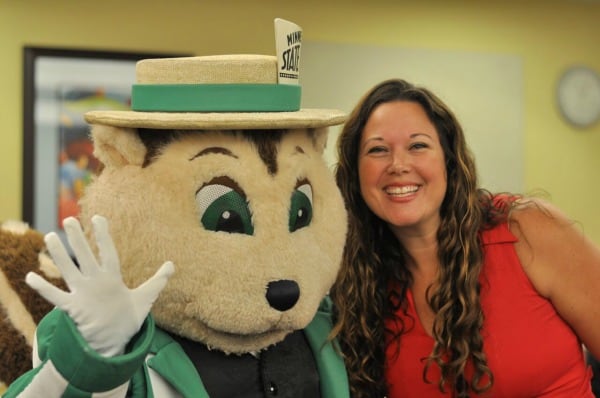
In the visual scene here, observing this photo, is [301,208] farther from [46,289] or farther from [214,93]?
[46,289]

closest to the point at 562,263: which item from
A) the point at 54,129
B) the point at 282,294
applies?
the point at 282,294

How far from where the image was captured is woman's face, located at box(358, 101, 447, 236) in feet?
5.76

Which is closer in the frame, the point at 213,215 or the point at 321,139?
the point at 213,215

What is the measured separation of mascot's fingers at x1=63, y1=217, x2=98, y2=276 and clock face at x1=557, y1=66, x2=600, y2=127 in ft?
14.4

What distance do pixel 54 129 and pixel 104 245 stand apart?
3.08 m

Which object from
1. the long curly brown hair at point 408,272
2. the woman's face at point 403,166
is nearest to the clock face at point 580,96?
the long curly brown hair at point 408,272

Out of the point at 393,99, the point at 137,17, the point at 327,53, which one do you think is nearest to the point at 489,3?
the point at 327,53

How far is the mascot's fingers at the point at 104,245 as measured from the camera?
3.34ft

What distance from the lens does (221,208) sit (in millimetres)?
1264

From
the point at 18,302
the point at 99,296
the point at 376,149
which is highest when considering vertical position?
the point at 376,149

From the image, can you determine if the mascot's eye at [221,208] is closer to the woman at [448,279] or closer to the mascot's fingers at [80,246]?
the mascot's fingers at [80,246]

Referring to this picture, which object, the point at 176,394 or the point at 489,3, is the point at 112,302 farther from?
the point at 489,3

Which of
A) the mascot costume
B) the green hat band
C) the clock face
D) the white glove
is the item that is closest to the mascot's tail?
the mascot costume

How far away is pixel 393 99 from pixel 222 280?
2.52ft
